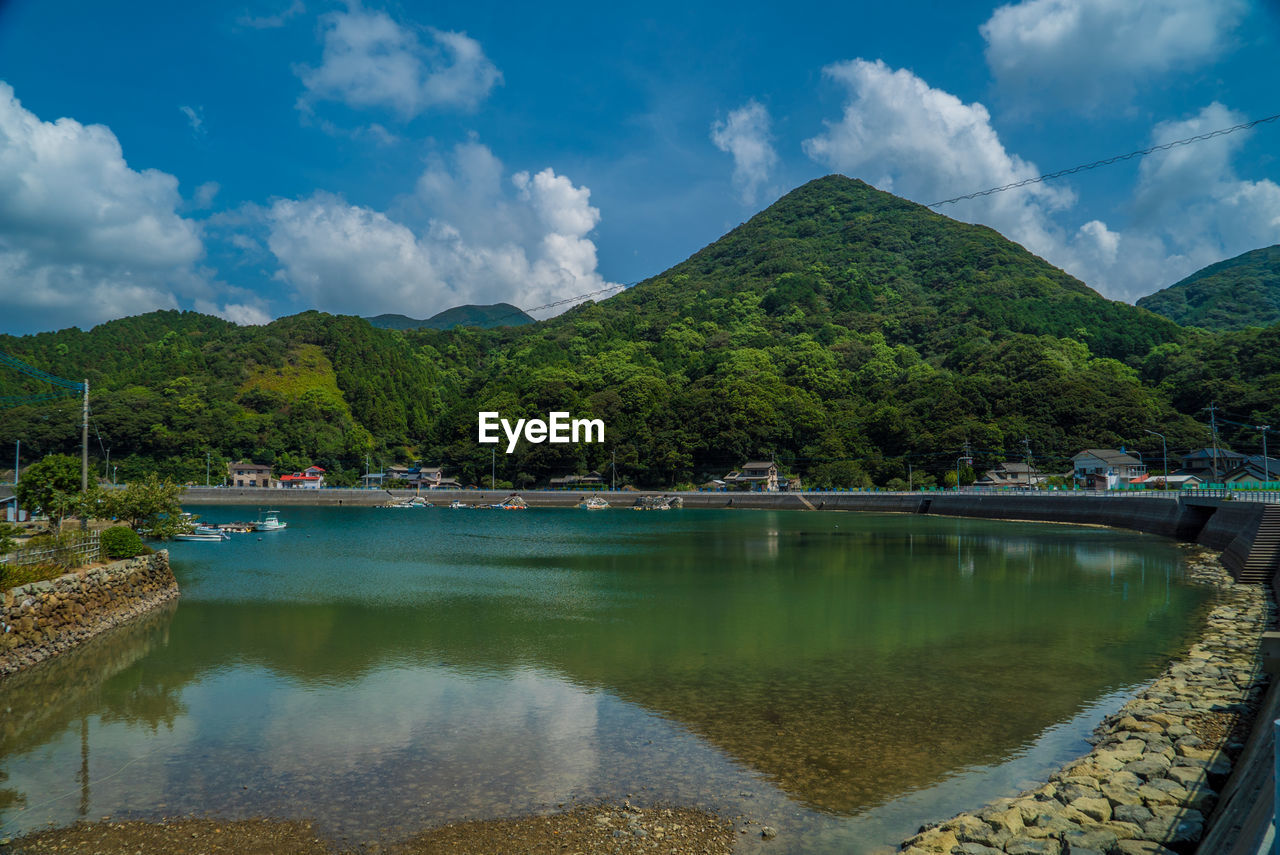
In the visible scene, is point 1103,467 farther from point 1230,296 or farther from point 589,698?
point 1230,296

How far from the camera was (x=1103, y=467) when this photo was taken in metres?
77.2

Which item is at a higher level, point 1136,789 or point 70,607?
point 70,607

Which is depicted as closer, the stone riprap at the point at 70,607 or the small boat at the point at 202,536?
the stone riprap at the point at 70,607

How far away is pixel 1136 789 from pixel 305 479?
392 feet

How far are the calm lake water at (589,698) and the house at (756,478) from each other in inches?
2730

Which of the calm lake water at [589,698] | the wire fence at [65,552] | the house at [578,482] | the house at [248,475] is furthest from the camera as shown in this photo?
the house at [248,475]

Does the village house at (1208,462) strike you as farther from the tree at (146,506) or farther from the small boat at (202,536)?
the small boat at (202,536)

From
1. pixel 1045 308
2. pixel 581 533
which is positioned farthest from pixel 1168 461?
pixel 581 533

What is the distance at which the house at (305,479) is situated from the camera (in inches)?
4426

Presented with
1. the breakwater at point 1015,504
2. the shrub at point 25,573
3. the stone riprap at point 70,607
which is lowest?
the breakwater at point 1015,504

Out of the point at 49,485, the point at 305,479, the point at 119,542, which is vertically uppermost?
the point at 49,485

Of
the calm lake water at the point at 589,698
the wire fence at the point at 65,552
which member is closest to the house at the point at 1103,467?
the calm lake water at the point at 589,698

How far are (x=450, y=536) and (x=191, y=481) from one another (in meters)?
75.3

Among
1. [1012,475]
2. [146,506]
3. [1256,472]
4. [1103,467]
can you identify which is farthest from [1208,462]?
[146,506]
